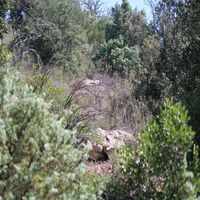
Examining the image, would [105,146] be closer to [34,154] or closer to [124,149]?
[124,149]

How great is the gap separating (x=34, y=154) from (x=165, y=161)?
1553 millimetres

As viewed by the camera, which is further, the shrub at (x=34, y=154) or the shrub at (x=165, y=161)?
the shrub at (x=165, y=161)

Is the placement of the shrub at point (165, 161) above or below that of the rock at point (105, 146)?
above

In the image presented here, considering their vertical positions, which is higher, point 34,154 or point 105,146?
point 34,154

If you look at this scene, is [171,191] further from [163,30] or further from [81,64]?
[81,64]

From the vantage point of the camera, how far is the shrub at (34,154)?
10.2ft

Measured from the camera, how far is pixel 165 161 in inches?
171

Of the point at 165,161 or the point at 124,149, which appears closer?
the point at 165,161

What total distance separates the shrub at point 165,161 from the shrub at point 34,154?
3.32ft

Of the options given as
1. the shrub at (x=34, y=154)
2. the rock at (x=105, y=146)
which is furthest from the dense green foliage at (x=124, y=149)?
the rock at (x=105, y=146)

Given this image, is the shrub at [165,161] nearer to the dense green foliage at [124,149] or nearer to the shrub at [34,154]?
the dense green foliage at [124,149]

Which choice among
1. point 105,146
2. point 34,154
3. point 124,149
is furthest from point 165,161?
point 105,146

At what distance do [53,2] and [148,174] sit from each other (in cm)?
1841

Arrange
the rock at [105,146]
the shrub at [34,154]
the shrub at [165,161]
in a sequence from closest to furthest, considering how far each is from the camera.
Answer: the shrub at [34,154], the shrub at [165,161], the rock at [105,146]
